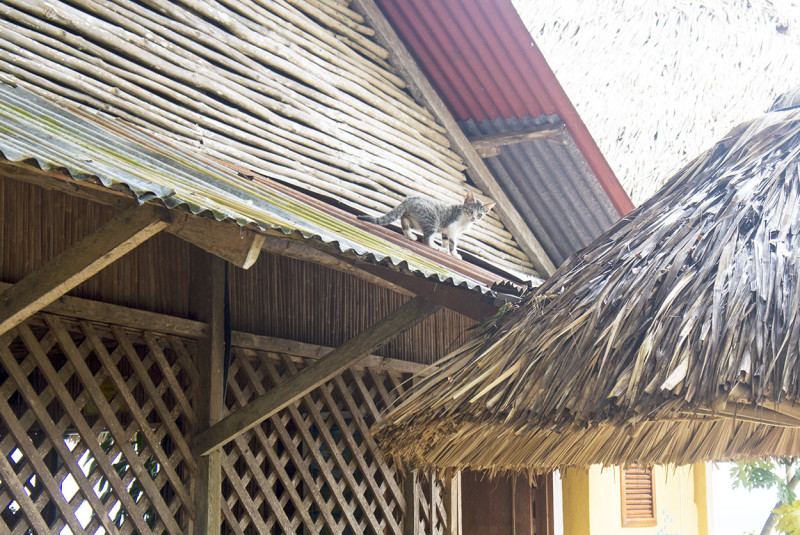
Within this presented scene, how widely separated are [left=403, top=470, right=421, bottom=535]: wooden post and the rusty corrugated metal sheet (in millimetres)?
2817

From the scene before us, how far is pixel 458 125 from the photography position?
7.20 m

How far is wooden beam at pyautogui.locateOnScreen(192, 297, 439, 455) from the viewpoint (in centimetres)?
420

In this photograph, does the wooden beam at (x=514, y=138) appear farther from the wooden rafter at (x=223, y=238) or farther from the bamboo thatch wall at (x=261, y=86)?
the wooden rafter at (x=223, y=238)

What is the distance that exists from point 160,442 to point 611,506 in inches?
221

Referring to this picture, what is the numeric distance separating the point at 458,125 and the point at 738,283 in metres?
4.03

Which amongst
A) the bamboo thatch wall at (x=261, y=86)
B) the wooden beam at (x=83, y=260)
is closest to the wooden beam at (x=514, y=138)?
the bamboo thatch wall at (x=261, y=86)

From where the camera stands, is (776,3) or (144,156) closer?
(144,156)

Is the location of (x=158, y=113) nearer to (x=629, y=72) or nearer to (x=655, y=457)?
(x=655, y=457)

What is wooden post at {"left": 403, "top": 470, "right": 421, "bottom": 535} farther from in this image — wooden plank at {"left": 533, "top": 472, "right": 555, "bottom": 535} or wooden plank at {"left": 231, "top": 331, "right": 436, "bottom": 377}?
wooden plank at {"left": 533, "top": 472, "right": 555, "bottom": 535}

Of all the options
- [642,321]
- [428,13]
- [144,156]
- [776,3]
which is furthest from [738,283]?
[776,3]

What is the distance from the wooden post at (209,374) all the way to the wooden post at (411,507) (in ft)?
5.37

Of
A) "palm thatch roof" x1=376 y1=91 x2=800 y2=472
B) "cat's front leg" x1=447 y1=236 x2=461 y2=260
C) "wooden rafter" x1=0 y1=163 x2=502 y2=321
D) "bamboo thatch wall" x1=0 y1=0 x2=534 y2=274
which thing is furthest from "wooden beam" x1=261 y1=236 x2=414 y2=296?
"cat's front leg" x1=447 y1=236 x2=461 y2=260

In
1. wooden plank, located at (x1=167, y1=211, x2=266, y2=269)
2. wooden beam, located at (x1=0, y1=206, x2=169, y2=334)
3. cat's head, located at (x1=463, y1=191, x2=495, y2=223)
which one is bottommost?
wooden beam, located at (x1=0, y1=206, x2=169, y2=334)

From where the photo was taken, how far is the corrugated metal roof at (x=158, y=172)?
2.76 metres
